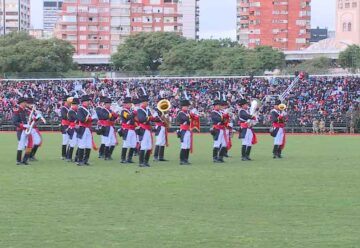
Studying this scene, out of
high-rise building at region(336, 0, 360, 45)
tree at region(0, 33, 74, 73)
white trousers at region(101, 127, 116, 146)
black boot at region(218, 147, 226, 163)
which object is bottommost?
black boot at region(218, 147, 226, 163)

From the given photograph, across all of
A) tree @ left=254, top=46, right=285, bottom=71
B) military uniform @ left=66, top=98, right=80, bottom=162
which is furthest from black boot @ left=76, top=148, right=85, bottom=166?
tree @ left=254, top=46, right=285, bottom=71

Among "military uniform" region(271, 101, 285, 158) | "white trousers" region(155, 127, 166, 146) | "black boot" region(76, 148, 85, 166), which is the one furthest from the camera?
"military uniform" region(271, 101, 285, 158)

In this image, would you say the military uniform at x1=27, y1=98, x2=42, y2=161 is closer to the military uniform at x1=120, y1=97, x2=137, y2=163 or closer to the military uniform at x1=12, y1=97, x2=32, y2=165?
the military uniform at x1=12, y1=97, x2=32, y2=165

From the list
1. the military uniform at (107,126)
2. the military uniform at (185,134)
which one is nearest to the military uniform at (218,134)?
the military uniform at (185,134)

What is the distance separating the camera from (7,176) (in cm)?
1669

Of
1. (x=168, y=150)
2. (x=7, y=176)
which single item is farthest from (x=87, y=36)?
(x=7, y=176)

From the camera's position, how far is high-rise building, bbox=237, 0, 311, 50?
456ft

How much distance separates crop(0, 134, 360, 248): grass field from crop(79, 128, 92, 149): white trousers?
2.24ft

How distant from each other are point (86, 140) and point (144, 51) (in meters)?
64.6

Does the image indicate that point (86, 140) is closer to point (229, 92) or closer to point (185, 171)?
point (185, 171)

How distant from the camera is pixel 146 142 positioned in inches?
736

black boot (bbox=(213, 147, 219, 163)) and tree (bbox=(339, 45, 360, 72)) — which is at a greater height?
tree (bbox=(339, 45, 360, 72))

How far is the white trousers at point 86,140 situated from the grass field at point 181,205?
0.68 metres

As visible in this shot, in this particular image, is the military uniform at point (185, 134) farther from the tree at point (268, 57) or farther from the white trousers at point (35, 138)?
the tree at point (268, 57)
